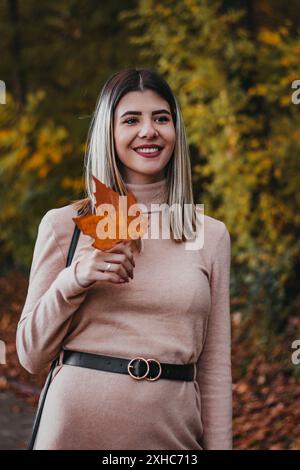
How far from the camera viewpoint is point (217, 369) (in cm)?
261

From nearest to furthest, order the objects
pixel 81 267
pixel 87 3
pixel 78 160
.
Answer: pixel 81 267
pixel 78 160
pixel 87 3

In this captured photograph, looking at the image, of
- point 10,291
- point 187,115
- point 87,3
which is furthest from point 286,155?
point 10,291

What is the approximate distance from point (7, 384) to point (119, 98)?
668 cm

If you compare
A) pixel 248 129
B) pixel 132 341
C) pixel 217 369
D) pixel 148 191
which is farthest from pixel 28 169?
pixel 132 341

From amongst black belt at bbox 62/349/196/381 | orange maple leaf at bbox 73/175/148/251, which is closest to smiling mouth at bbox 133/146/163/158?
orange maple leaf at bbox 73/175/148/251

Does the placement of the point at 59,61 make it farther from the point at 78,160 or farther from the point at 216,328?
the point at 216,328

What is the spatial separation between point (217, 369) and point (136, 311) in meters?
0.39

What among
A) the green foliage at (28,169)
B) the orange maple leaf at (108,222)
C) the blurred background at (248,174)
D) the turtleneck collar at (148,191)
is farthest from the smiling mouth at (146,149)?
the green foliage at (28,169)

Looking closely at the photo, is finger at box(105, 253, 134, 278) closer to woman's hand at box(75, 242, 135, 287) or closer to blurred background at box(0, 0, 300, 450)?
woman's hand at box(75, 242, 135, 287)

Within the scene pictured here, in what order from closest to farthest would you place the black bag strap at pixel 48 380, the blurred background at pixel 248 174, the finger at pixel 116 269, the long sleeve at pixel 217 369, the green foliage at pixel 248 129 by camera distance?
the finger at pixel 116 269, the black bag strap at pixel 48 380, the long sleeve at pixel 217 369, the blurred background at pixel 248 174, the green foliage at pixel 248 129

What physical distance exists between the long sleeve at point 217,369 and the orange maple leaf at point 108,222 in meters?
0.41

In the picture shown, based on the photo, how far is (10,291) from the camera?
14500 millimetres

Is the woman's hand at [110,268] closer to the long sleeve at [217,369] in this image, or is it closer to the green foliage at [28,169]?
the long sleeve at [217,369]

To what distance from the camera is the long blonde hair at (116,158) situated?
8.34 ft
